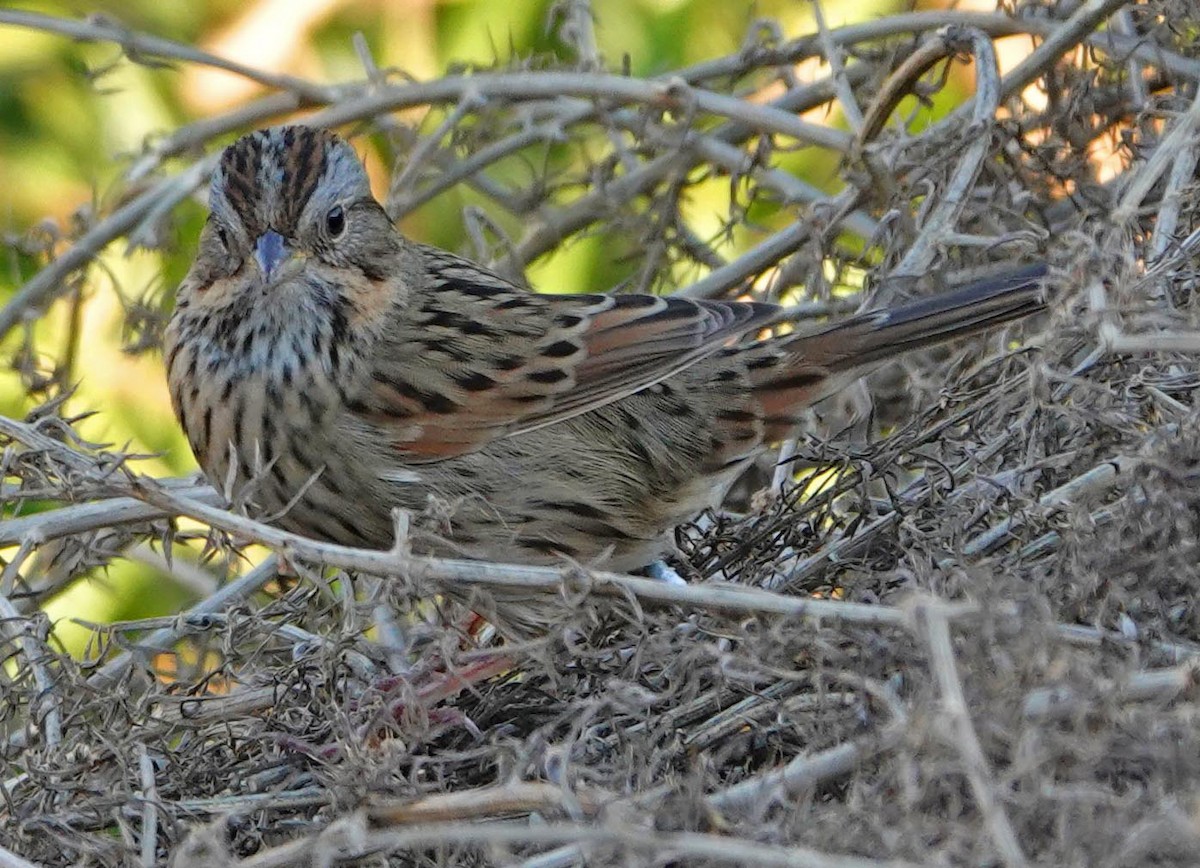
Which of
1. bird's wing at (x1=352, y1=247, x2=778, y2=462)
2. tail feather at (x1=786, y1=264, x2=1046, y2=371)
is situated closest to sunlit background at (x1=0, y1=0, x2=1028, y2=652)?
bird's wing at (x1=352, y1=247, x2=778, y2=462)

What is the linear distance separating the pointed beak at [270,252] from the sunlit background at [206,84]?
5.15 feet

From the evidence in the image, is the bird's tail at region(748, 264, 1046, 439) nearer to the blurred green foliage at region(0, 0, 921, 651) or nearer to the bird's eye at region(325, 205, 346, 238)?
the bird's eye at region(325, 205, 346, 238)

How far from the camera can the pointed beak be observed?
3.51m

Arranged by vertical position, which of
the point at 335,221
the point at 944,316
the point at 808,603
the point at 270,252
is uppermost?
the point at 335,221

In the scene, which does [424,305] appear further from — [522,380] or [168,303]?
[168,303]

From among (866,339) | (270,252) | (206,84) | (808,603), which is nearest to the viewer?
(808,603)

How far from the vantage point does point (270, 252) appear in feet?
11.6

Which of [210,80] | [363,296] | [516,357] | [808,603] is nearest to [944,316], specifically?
[516,357]

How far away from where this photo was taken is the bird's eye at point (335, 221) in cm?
369

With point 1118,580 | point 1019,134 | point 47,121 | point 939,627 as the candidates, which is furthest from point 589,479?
point 47,121

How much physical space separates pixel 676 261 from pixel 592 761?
2.11 metres

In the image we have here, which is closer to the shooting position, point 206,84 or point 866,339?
point 866,339

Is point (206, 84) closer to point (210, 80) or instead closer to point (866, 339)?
point (210, 80)

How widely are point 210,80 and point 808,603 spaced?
4.06 meters
